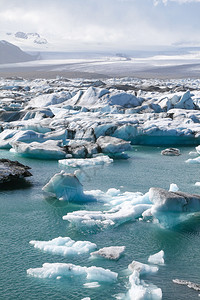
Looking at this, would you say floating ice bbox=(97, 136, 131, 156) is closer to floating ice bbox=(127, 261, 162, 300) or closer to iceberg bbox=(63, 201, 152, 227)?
iceberg bbox=(63, 201, 152, 227)

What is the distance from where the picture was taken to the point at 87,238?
7305 millimetres

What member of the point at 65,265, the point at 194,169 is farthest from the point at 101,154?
the point at 65,265

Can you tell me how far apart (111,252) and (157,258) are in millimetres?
704

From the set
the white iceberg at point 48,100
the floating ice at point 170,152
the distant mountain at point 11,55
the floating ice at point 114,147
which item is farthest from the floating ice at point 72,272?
the distant mountain at point 11,55

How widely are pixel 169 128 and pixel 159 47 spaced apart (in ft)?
333

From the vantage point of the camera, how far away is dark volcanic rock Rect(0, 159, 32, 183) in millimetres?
10477

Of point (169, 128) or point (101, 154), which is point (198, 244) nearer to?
point (101, 154)

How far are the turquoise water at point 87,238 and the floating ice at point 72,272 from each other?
98 mm

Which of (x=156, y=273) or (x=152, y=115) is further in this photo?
(x=152, y=115)

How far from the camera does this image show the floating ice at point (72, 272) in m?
5.87

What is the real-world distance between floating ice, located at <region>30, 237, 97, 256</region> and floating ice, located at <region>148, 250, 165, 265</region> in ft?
3.04

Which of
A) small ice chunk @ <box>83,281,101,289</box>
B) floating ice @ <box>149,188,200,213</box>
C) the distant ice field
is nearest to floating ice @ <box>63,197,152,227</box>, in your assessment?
floating ice @ <box>149,188,200,213</box>

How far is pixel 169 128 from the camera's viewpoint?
17.2 m

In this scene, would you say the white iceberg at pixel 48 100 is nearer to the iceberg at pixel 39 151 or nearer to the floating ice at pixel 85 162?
the iceberg at pixel 39 151
